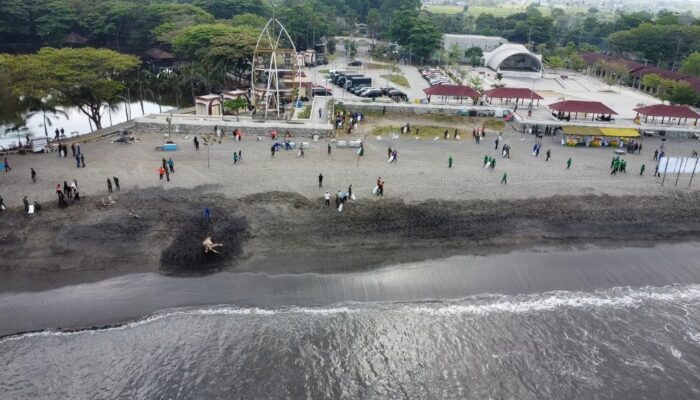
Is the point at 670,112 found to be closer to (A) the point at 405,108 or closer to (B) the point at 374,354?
(A) the point at 405,108

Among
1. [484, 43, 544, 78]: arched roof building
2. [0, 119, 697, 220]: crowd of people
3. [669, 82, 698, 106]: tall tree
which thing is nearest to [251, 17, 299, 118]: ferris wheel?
[0, 119, 697, 220]: crowd of people

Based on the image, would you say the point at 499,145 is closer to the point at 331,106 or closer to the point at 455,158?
the point at 455,158

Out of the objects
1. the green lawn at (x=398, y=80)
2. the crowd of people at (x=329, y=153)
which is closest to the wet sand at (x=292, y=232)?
the crowd of people at (x=329, y=153)

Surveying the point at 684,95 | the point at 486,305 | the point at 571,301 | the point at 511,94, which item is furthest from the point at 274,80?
the point at 684,95

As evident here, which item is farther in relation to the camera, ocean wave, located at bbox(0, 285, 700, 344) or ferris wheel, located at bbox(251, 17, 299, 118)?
ferris wheel, located at bbox(251, 17, 299, 118)

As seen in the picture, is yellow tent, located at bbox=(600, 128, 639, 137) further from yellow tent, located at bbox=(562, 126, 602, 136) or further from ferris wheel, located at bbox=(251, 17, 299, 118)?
ferris wheel, located at bbox=(251, 17, 299, 118)
